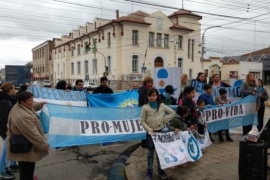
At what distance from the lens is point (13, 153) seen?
169 inches

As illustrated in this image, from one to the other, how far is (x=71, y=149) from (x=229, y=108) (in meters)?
4.61

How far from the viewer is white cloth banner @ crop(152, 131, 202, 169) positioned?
16.2 ft

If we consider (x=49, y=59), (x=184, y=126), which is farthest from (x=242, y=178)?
(x=49, y=59)

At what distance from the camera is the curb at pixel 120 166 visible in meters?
5.58

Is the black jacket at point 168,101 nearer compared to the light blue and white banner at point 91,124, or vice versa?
the light blue and white banner at point 91,124

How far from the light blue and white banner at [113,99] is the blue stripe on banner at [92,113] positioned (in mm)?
2049

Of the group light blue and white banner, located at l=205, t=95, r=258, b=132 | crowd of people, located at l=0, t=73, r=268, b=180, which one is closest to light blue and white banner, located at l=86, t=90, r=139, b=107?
crowd of people, located at l=0, t=73, r=268, b=180

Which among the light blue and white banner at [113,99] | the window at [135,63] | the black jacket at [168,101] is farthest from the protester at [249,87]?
the window at [135,63]

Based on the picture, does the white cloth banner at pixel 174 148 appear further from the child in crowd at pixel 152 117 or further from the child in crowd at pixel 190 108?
the child in crowd at pixel 190 108

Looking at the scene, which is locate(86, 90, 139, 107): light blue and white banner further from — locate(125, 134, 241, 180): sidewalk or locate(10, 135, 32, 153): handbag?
locate(10, 135, 32, 153): handbag

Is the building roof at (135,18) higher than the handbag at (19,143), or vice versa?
the building roof at (135,18)

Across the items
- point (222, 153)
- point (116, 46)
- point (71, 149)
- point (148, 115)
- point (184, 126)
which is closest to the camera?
point (148, 115)

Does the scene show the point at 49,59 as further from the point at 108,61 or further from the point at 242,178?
the point at 242,178

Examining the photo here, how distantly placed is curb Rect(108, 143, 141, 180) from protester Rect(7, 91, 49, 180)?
1.72 meters
